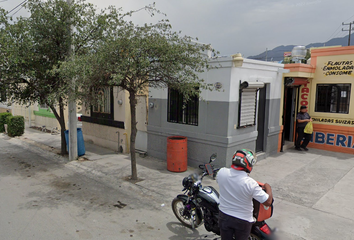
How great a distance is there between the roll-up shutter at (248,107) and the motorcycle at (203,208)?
145 inches

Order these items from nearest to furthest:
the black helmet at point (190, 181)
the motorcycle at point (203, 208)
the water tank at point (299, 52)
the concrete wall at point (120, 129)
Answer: the motorcycle at point (203, 208)
the black helmet at point (190, 181)
the concrete wall at point (120, 129)
the water tank at point (299, 52)

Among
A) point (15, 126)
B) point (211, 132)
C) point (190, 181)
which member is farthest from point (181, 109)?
point (15, 126)

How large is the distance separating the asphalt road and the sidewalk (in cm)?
46

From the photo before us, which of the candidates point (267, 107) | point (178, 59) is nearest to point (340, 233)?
point (178, 59)

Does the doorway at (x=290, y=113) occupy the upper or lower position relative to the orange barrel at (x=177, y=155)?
upper

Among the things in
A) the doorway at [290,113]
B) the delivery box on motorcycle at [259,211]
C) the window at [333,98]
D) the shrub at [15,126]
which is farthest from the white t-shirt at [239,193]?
the shrub at [15,126]

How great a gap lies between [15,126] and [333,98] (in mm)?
14070

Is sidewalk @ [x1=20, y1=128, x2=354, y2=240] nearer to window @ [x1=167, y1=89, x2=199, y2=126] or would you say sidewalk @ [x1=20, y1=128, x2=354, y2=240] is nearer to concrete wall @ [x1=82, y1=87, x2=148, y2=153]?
concrete wall @ [x1=82, y1=87, x2=148, y2=153]

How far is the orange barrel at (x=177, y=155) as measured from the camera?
7.58 metres

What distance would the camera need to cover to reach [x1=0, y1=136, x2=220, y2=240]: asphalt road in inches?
182

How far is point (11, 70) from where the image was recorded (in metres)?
7.93

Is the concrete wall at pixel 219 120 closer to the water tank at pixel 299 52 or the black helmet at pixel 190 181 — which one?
the water tank at pixel 299 52

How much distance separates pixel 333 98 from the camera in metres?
10.1

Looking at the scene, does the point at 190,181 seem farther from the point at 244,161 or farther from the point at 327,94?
the point at 327,94
